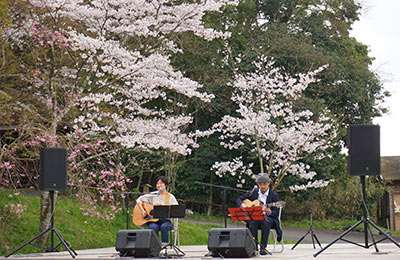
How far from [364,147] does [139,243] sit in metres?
3.09

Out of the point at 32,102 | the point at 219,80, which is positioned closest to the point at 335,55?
the point at 219,80

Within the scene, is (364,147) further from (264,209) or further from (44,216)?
(44,216)

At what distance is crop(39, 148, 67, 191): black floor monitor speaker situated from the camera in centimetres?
862

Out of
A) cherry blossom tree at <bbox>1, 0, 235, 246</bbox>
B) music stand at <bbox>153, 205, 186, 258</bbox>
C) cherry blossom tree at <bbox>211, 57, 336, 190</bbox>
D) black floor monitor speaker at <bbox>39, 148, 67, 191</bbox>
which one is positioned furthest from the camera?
cherry blossom tree at <bbox>211, 57, 336, 190</bbox>

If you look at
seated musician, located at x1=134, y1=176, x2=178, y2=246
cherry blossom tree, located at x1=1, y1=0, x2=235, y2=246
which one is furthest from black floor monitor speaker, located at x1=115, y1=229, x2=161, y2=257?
cherry blossom tree, located at x1=1, y1=0, x2=235, y2=246

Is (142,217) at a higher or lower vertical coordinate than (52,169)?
lower

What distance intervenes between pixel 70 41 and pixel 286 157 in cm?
819

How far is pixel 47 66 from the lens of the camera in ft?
34.6

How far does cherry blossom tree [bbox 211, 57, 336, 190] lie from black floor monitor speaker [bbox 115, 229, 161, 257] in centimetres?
741

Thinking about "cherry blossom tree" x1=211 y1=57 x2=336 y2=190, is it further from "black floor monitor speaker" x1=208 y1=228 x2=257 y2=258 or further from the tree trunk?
"black floor monitor speaker" x1=208 y1=228 x2=257 y2=258

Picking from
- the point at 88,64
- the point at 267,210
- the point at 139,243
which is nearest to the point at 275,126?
the point at 88,64

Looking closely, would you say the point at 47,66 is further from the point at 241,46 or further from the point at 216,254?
the point at 241,46

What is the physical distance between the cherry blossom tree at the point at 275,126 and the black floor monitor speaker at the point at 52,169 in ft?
24.0

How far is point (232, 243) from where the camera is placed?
7.57 m
